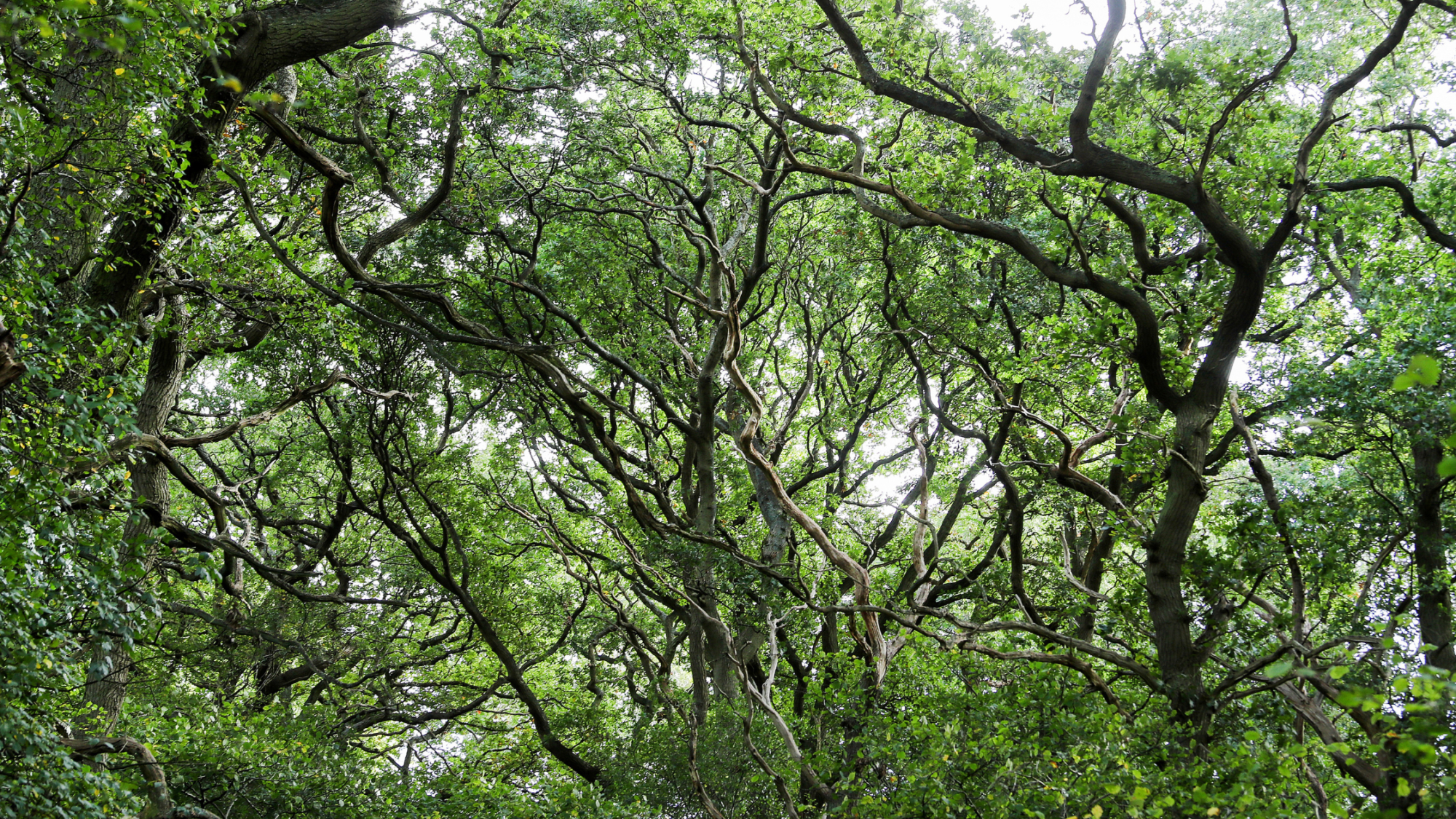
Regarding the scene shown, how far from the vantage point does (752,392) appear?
8.66 meters

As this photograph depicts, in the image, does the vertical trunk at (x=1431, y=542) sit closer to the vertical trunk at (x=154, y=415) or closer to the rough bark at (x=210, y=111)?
the rough bark at (x=210, y=111)

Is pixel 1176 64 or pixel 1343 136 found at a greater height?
pixel 1343 136

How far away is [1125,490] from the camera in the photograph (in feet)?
30.8

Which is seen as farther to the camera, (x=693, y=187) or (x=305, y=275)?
(x=693, y=187)

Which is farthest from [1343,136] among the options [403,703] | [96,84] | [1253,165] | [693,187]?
[403,703]

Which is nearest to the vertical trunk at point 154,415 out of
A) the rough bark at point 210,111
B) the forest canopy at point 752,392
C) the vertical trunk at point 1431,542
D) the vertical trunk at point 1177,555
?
the forest canopy at point 752,392

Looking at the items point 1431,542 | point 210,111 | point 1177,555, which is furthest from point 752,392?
point 1431,542

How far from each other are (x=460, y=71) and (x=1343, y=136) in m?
9.60

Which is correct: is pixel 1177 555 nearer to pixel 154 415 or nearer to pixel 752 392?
pixel 752 392

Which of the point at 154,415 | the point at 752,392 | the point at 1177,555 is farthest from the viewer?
the point at 154,415

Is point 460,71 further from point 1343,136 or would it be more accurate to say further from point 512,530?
point 1343,136

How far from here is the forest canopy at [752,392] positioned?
18.8 ft

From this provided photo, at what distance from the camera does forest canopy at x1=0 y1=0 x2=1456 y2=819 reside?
5723 mm

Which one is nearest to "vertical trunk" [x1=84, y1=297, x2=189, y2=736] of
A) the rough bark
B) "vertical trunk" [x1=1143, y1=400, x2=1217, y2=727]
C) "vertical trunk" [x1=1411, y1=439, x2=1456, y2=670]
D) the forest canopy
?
the forest canopy
